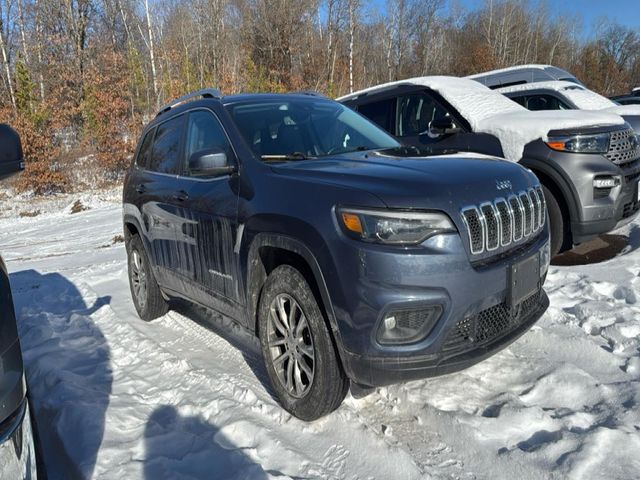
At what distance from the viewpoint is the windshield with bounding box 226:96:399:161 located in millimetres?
3266

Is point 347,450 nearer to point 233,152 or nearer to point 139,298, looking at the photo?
point 233,152

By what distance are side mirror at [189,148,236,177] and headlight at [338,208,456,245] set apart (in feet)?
3.76

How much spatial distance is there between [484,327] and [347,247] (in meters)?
0.81

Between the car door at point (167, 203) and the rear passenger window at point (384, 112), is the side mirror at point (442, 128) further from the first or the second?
the car door at point (167, 203)

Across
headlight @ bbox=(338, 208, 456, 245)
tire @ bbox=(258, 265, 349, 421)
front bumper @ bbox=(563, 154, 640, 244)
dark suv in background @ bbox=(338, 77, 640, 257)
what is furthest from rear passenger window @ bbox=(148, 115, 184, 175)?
front bumper @ bbox=(563, 154, 640, 244)

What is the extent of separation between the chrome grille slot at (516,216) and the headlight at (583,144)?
2.41 metres

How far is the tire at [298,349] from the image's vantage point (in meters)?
2.55

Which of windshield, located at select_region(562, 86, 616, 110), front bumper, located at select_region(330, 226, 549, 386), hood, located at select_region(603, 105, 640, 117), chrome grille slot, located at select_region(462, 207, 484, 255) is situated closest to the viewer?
front bumper, located at select_region(330, 226, 549, 386)

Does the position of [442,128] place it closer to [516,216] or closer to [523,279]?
[516,216]

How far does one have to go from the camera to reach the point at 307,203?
2.57 metres

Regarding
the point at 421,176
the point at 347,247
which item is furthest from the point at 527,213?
the point at 347,247

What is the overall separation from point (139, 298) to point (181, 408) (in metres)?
2.09

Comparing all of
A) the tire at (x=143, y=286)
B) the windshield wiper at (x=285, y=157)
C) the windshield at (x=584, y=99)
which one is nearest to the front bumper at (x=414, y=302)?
the windshield wiper at (x=285, y=157)

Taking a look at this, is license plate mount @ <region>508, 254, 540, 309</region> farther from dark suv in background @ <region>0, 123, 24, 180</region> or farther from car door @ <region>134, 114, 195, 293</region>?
dark suv in background @ <region>0, 123, 24, 180</region>
